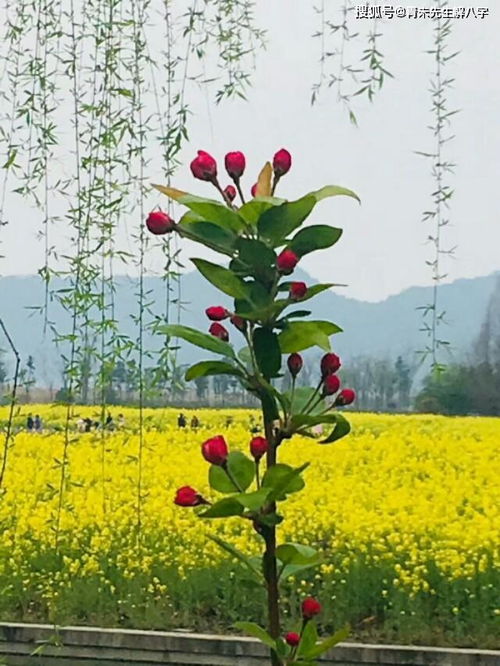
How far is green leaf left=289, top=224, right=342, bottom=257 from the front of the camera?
92cm

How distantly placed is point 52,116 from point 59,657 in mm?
978

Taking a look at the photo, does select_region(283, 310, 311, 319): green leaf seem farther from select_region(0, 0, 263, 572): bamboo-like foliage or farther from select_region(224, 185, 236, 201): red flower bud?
select_region(0, 0, 263, 572): bamboo-like foliage

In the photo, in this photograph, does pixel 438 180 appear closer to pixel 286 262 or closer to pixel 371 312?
pixel 371 312

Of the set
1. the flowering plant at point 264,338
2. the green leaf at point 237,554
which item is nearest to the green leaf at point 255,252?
the flowering plant at point 264,338

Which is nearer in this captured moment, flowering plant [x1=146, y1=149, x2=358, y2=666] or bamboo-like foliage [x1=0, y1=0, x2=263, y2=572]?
flowering plant [x1=146, y1=149, x2=358, y2=666]

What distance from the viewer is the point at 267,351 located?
2.98ft

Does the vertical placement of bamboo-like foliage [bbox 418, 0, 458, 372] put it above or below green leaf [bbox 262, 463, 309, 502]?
above

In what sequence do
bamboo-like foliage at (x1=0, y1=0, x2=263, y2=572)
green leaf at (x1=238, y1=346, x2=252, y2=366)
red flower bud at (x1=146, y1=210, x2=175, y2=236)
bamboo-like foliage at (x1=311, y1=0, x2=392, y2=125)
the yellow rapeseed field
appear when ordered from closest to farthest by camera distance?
red flower bud at (x1=146, y1=210, x2=175, y2=236), green leaf at (x1=238, y1=346, x2=252, y2=366), bamboo-like foliage at (x1=311, y1=0, x2=392, y2=125), bamboo-like foliage at (x1=0, y1=0, x2=263, y2=572), the yellow rapeseed field

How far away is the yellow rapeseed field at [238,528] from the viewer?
207cm

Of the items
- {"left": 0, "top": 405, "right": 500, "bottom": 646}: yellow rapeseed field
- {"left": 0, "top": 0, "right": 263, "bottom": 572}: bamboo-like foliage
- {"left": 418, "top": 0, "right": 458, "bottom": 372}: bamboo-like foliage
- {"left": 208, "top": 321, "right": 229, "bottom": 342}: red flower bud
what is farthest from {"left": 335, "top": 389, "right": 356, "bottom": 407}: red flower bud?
{"left": 0, "top": 405, "right": 500, "bottom": 646}: yellow rapeseed field

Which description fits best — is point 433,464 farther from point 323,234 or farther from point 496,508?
point 323,234

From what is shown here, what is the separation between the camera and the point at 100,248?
199cm

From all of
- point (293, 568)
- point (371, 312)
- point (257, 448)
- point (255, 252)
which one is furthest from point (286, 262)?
point (371, 312)

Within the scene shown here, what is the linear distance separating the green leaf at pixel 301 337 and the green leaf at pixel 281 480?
10cm
